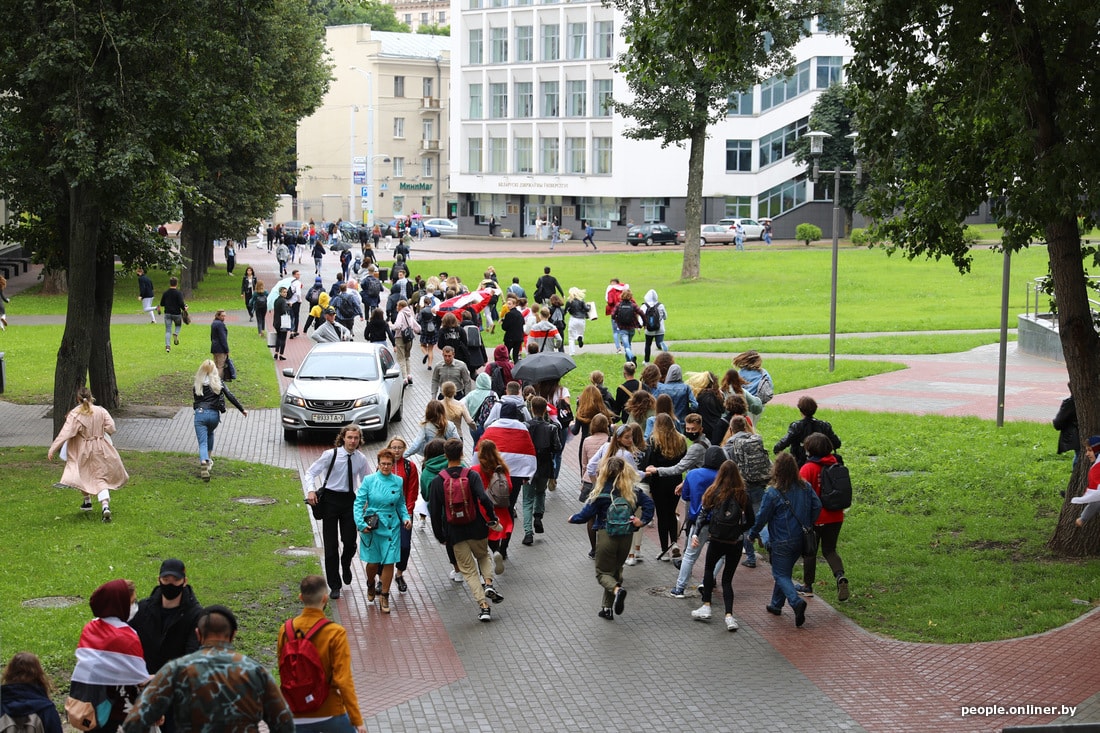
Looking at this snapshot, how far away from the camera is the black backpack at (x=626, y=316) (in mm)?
26547

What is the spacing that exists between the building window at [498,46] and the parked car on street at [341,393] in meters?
70.2

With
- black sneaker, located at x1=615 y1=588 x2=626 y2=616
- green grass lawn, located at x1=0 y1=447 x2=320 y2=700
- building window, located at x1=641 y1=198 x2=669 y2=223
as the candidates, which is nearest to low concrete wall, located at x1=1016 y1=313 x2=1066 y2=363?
green grass lawn, located at x1=0 y1=447 x2=320 y2=700

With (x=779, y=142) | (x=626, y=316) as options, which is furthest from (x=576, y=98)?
(x=626, y=316)

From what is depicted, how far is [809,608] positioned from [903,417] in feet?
32.4

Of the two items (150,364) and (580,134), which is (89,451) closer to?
(150,364)

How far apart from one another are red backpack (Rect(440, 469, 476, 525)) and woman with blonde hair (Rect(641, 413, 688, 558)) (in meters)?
2.48

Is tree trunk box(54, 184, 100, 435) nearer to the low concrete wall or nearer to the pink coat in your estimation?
the pink coat

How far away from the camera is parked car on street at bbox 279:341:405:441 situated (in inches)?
765

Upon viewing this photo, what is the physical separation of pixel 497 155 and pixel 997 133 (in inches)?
3087

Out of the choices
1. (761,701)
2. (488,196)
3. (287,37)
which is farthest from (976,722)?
(488,196)

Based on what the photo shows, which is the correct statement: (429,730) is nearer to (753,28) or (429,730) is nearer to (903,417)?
(753,28)

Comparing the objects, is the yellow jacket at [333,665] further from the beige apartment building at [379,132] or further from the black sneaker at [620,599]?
the beige apartment building at [379,132]

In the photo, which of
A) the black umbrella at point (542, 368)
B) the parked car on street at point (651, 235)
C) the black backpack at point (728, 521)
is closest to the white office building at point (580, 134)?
the parked car on street at point (651, 235)

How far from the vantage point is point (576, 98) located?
84500mm
